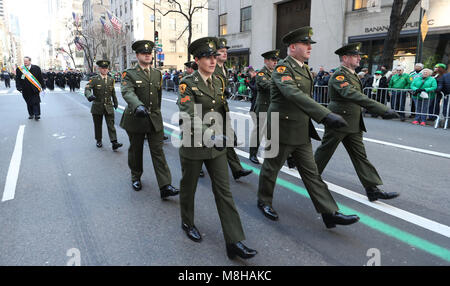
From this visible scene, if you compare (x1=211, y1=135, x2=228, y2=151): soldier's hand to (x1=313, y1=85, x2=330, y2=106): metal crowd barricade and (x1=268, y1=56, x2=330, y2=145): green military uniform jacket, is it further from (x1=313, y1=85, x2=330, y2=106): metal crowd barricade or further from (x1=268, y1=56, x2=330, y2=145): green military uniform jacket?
(x1=313, y1=85, x2=330, y2=106): metal crowd barricade

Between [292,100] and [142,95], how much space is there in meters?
2.22

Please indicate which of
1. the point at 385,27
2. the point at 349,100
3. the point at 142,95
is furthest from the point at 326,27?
the point at 142,95

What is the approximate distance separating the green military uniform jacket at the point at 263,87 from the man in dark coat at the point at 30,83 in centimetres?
890

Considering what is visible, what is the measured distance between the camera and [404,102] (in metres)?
11.5

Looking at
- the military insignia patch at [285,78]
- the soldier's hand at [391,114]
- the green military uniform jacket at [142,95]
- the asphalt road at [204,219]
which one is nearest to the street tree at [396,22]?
the asphalt road at [204,219]

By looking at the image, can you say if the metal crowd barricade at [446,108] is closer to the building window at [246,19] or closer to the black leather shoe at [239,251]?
the black leather shoe at [239,251]

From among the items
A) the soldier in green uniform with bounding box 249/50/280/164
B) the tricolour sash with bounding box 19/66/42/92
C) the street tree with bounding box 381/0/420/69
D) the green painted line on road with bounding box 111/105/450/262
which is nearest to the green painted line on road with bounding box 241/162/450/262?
the green painted line on road with bounding box 111/105/450/262

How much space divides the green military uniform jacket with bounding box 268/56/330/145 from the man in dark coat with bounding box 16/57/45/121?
10.4 metres

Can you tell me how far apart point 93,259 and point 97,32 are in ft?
219

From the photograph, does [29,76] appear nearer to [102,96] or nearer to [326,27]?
[102,96]

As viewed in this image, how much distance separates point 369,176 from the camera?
14.0 feet

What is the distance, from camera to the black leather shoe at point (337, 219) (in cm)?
345

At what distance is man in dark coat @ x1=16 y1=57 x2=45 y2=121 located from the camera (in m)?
11.3
